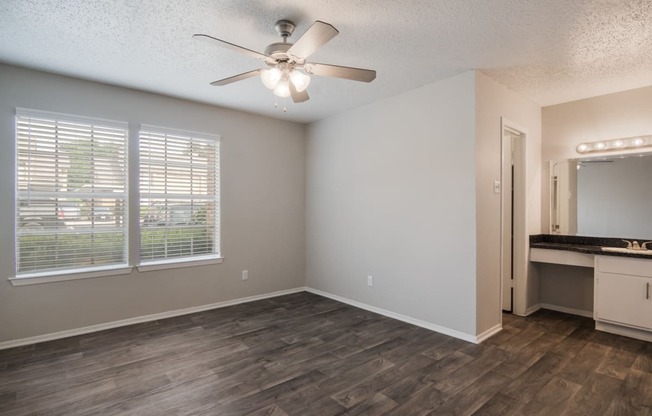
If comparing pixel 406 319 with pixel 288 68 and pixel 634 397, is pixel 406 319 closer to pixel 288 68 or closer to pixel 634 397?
pixel 634 397

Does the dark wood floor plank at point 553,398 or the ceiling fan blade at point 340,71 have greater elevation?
the ceiling fan blade at point 340,71

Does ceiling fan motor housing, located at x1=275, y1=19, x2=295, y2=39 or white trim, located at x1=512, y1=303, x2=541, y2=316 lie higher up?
ceiling fan motor housing, located at x1=275, y1=19, x2=295, y2=39

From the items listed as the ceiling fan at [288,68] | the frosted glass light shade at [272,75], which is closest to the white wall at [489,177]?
the ceiling fan at [288,68]

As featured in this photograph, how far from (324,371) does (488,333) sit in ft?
5.86

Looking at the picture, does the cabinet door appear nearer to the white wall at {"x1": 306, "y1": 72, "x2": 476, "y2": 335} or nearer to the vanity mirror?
the vanity mirror

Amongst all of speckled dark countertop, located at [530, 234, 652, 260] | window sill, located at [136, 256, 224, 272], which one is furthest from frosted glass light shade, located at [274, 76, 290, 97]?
speckled dark countertop, located at [530, 234, 652, 260]

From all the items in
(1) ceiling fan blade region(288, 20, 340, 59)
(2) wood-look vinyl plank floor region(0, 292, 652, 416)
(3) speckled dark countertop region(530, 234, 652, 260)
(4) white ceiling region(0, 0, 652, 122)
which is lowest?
(2) wood-look vinyl plank floor region(0, 292, 652, 416)

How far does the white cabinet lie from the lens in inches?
126

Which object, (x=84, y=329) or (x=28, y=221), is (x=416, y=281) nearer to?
(x=84, y=329)

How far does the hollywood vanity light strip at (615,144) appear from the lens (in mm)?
3537

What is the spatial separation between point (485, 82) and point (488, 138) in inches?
21.6

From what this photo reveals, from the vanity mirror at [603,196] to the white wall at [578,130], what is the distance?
5.5 inches

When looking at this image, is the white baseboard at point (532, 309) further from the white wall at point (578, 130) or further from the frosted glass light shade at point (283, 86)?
the frosted glass light shade at point (283, 86)

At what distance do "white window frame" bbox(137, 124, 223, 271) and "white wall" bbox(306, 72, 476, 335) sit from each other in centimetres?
147
